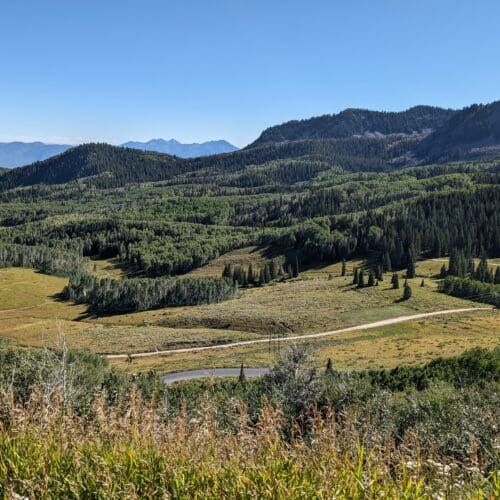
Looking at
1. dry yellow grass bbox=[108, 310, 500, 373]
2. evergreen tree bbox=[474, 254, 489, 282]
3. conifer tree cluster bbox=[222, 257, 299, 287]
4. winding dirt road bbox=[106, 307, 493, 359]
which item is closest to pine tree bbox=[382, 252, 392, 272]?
conifer tree cluster bbox=[222, 257, 299, 287]

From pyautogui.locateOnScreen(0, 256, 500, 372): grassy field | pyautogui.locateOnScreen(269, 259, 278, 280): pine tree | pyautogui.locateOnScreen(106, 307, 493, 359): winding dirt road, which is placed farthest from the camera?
pyautogui.locateOnScreen(269, 259, 278, 280): pine tree

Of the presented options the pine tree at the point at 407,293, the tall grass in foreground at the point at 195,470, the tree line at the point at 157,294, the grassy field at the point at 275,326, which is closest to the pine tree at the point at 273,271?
the grassy field at the point at 275,326

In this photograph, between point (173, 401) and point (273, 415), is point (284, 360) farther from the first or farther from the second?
point (273, 415)

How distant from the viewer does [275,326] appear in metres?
99.3

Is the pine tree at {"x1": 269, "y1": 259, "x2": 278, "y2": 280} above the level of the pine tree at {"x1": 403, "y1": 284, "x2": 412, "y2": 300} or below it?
below

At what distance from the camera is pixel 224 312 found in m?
114

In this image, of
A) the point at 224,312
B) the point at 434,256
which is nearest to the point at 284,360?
the point at 224,312

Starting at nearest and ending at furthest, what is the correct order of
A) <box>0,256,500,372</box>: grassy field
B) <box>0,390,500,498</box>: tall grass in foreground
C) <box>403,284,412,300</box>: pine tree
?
<box>0,390,500,498</box>: tall grass in foreground → <box>0,256,500,372</box>: grassy field → <box>403,284,412,300</box>: pine tree

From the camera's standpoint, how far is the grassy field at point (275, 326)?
247 ft

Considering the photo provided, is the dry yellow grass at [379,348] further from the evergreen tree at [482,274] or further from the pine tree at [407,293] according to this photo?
the evergreen tree at [482,274]

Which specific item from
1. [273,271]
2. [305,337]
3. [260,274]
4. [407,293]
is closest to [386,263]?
[273,271]

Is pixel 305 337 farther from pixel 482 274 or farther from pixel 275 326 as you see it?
pixel 482 274

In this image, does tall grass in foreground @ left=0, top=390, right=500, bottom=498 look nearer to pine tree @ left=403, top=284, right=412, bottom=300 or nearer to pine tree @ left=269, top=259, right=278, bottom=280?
pine tree @ left=403, top=284, right=412, bottom=300

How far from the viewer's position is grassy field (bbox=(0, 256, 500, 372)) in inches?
2965
